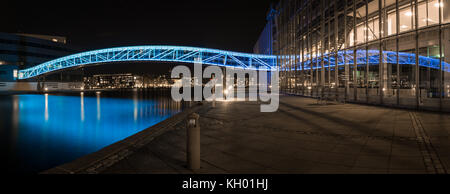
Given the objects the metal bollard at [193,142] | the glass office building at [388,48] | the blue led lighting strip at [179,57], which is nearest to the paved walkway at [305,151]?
the metal bollard at [193,142]

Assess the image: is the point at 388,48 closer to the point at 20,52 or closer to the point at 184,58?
the point at 184,58

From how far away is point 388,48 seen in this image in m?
16.1

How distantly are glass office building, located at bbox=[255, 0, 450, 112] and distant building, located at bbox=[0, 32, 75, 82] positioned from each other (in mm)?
74655

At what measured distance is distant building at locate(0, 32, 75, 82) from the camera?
207 ft

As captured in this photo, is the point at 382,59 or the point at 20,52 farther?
the point at 20,52

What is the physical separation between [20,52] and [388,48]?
85.9 metres

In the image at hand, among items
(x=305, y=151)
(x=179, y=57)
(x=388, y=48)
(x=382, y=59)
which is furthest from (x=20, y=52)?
(x=305, y=151)

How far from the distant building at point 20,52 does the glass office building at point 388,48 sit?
7466 centimetres

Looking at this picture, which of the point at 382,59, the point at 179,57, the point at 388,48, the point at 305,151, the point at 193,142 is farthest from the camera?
the point at 179,57

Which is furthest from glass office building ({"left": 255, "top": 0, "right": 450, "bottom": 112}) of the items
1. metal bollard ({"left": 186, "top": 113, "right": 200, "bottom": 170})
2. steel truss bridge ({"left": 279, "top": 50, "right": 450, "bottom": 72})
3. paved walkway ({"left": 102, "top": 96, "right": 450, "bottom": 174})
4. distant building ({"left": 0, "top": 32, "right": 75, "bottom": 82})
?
distant building ({"left": 0, "top": 32, "right": 75, "bottom": 82})

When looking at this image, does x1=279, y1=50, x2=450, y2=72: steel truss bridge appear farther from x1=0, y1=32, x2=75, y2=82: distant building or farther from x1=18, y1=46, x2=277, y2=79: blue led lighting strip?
x1=0, y1=32, x2=75, y2=82: distant building
